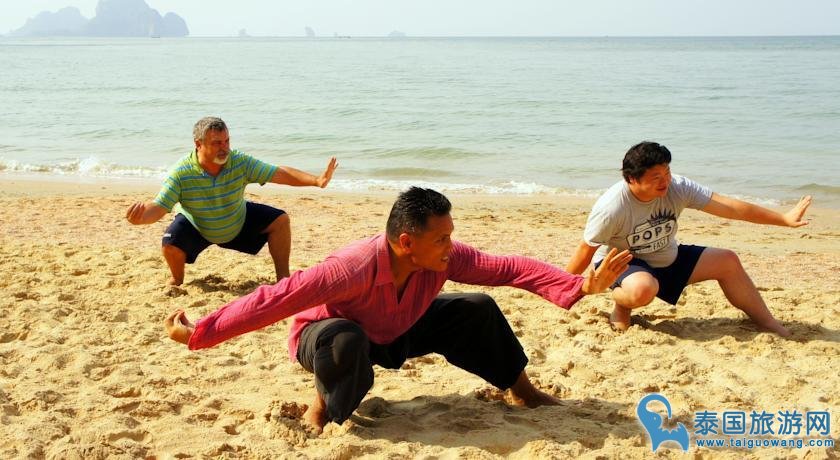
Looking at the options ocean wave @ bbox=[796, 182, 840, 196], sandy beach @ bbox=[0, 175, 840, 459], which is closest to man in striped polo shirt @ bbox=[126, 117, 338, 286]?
sandy beach @ bbox=[0, 175, 840, 459]

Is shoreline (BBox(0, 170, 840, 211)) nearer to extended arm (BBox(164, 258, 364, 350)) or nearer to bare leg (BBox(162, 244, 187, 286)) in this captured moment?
bare leg (BBox(162, 244, 187, 286))

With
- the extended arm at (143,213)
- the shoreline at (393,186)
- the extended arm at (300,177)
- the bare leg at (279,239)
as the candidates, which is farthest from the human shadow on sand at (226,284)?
the shoreline at (393,186)

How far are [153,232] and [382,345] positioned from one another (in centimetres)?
492

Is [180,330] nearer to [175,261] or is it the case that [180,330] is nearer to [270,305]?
[270,305]

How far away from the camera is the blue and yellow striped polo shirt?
5828 millimetres

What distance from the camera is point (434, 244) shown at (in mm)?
3332

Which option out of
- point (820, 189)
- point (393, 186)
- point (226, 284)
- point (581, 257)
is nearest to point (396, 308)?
point (581, 257)

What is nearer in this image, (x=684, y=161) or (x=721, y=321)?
(x=721, y=321)

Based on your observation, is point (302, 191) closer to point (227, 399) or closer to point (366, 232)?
point (366, 232)

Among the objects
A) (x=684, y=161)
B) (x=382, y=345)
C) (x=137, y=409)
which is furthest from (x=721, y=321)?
(x=684, y=161)

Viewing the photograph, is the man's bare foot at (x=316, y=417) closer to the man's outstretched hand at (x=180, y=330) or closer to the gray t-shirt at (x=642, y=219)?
the man's outstretched hand at (x=180, y=330)

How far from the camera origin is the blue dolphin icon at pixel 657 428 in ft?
11.5

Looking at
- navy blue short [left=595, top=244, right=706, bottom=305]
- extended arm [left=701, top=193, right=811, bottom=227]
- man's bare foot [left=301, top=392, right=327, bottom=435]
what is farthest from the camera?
navy blue short [left=595, top=244, right=706, bottom=305]

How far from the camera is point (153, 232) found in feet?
26.0
